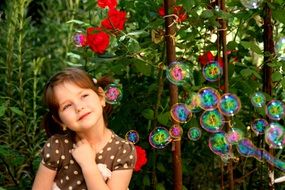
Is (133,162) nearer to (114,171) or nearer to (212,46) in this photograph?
(114,171)

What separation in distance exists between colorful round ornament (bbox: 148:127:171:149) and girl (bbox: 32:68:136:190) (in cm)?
29

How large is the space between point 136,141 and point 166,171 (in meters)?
0.54

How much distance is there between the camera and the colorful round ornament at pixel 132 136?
2934 mm

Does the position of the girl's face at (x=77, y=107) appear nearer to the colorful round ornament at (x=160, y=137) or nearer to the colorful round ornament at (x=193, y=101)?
the colorful round ornament at (x=160, y=137)

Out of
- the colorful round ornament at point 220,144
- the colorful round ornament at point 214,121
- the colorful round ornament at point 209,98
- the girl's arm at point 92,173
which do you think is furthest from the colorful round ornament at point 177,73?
the girl's arm at point 92,173

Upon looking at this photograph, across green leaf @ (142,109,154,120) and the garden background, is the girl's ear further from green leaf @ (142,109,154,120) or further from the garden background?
green leaf @ (142,109,154,120)

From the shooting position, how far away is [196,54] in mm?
3250

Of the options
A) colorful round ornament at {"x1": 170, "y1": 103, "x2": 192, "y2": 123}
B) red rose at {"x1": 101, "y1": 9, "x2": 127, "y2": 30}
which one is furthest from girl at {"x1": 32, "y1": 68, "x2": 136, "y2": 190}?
red rose at {"x1": 101, "y1": 9, "x2": 127, "y2": 30}

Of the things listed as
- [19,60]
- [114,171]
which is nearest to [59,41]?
[19,60]

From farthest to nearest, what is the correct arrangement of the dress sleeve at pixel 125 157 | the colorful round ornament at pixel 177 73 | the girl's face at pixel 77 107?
the colorful round ornament at pixel 177 73, the dress sleeve at pixel 125 157, the girl's face at pixel 77 107

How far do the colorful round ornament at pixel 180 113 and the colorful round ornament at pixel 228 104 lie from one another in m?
0.16

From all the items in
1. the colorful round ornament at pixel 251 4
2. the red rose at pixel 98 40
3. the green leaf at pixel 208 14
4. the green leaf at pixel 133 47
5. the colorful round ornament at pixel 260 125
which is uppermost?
the colorful round ornament at pixel 251 4

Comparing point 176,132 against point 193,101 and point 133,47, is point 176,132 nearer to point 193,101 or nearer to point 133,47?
point 193,101

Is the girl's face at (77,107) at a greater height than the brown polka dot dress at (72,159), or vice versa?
the girl's face at (77,107)
